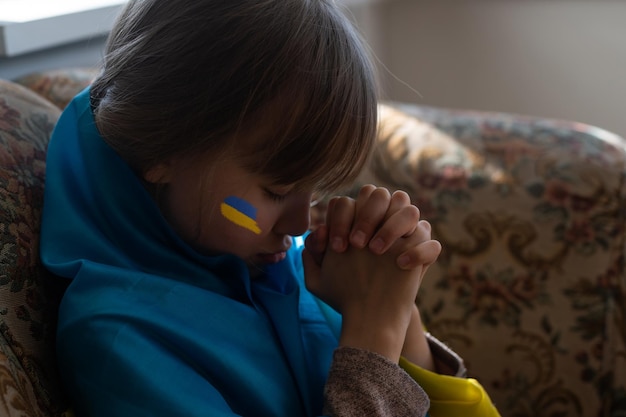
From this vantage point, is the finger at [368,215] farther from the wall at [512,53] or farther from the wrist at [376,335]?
the wall at [512,53]

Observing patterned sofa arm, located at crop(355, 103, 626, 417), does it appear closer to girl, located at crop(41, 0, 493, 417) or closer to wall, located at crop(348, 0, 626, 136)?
girl, located at crop(41, 0, 493, 417)

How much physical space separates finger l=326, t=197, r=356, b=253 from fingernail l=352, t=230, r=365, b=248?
0.02m

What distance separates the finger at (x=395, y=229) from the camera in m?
0.97

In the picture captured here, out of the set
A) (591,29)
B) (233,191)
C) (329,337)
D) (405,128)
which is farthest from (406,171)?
(591,29)

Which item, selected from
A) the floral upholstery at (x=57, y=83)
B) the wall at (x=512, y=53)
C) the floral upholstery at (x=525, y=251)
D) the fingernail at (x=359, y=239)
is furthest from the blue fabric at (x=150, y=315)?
the wall at (x=512, y=53)

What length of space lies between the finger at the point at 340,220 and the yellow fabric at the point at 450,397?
0.63ft

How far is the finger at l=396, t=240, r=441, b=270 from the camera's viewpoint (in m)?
0.96

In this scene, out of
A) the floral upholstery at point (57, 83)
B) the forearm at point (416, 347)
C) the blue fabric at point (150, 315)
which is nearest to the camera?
the blue fabric at point (150, 315)

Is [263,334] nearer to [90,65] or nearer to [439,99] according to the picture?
[90,65]

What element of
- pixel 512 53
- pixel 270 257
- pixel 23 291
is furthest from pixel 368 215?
pixel 512 53

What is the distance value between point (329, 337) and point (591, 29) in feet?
5.94

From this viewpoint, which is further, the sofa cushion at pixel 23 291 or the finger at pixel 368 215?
the finger at pixel 368 215

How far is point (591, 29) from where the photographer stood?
248cm

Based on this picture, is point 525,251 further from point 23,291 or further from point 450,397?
point 23,291
